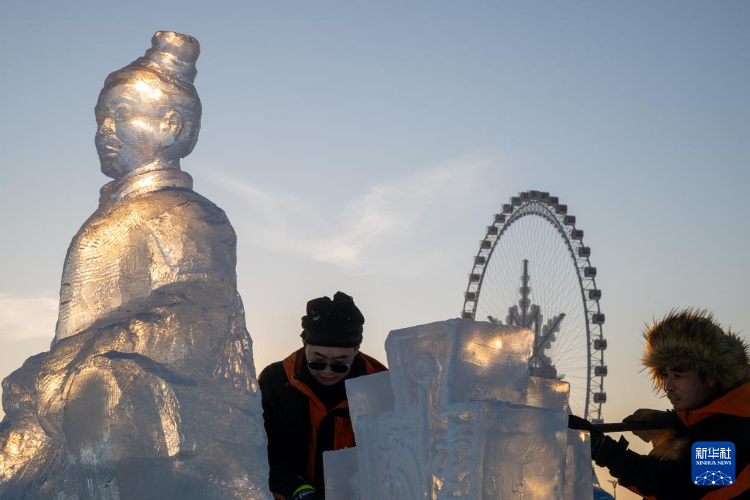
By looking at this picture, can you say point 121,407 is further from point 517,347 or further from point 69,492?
point 517,347

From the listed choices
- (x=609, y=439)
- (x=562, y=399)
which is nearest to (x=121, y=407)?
(x=562, y=399)

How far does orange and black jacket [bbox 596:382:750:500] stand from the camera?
3227 mm

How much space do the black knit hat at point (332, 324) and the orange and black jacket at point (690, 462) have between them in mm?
1183

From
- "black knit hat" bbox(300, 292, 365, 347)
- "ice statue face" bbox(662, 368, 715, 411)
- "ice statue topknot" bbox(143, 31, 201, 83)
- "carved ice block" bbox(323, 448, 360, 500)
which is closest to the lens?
"carved ice block" bbox(323, 448, 360, 500)

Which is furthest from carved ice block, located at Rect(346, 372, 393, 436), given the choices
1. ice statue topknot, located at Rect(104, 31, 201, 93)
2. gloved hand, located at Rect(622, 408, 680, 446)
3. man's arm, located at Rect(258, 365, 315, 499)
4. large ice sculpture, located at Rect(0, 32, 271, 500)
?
ice statue topknot, located at Rect(104, 31, 201, 93)

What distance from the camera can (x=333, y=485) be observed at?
315cm

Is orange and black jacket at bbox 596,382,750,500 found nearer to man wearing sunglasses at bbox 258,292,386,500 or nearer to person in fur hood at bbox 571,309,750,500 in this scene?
person in fur hood at bbox 571,309,750,500

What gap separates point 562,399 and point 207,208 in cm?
149

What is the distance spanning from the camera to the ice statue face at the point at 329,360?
3896 mm

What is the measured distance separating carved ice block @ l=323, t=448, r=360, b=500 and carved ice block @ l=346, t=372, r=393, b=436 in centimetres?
21

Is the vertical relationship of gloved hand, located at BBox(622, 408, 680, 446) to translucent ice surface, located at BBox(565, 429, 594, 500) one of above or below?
above

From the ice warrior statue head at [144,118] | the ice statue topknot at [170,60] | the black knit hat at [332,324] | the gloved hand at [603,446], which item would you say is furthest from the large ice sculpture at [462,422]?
the ice statue topknot at [170,60]

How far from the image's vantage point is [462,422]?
8.71 ft

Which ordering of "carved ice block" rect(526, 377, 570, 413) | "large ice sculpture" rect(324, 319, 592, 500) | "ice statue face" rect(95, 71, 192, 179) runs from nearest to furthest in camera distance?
"large ice sculpture" rect(324, 319, 592, 500), "carved ice block" rect(526, 377, 570, 413), "ice statue face" rect(95, 71, 192, 179)
